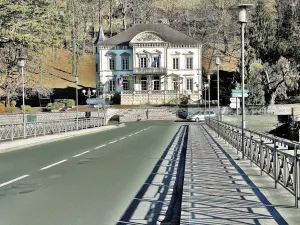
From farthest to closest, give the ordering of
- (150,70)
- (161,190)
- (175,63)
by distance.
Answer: (175,63), (150,70), (161,190)

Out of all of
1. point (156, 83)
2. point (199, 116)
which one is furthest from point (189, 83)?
point (199, 116)

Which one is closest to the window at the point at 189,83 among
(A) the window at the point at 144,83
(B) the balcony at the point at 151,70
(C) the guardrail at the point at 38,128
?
(B) the balcony at the point at 151,70

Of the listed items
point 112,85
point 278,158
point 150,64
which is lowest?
point 278,158

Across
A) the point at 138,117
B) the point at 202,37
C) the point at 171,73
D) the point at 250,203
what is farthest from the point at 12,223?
the point at 202,37

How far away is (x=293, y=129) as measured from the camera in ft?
172

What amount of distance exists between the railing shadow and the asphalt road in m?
0.17

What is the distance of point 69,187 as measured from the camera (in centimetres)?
1066

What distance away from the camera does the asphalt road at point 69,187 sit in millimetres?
7758

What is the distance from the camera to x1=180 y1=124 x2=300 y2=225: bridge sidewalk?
6.79 m

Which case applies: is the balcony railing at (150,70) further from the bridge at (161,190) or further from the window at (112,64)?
the bridge at (161,190)

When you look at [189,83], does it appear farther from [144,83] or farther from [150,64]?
[144,83]

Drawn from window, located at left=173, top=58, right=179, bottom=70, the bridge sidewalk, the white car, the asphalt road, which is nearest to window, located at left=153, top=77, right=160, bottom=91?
window, located at left=173, top=58, right=179, bottom=70

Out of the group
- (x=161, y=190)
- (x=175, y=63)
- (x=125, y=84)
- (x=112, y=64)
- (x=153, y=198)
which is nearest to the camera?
(x=153, y=198)

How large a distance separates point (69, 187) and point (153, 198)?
92.7 inches
